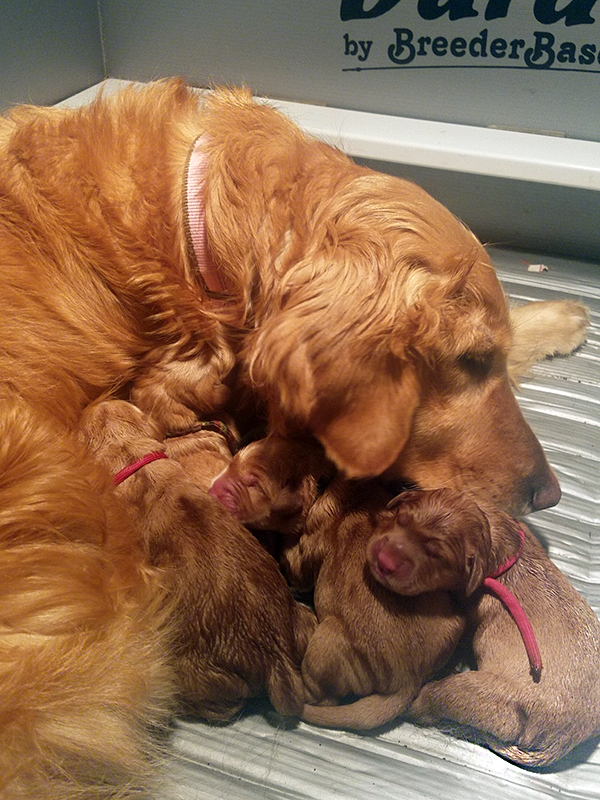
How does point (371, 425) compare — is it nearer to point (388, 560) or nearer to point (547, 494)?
point (388, 560)

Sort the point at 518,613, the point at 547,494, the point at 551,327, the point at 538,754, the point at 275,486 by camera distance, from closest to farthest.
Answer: the point at 538,754 < the point at 518,613 < the point at 275,486 < the point at 547,494 < the point at 551,327

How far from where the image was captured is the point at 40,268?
145cm

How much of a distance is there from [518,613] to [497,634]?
5cm

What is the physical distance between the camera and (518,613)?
125 centimetres

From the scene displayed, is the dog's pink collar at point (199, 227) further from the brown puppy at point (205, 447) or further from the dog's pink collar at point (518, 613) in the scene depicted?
the dog's pink collar at point (518, 613)

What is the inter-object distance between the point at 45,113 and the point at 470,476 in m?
1.29

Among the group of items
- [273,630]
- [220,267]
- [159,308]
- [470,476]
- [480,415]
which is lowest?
[273,630]

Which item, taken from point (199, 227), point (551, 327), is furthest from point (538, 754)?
point (551, 327)

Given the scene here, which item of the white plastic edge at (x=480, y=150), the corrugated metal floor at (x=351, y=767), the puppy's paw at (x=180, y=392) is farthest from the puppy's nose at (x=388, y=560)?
the white plastic edge at (x=480, y=150)

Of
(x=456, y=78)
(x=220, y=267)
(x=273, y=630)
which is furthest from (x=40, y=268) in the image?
(x=456, y=78)

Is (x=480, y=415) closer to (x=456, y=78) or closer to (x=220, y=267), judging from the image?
(x=220, y=267)

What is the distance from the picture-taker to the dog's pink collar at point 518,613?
120cm

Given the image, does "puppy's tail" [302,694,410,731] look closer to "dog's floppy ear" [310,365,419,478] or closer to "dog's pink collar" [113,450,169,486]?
→ "dog's floppy ear" [310,365,419,478]

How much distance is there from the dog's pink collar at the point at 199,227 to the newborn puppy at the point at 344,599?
0.35m
